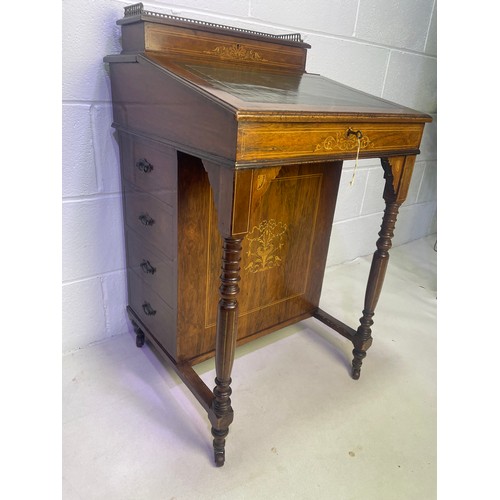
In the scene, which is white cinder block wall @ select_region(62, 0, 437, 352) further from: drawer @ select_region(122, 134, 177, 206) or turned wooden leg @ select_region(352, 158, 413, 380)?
turned wooden leg @ select_region(352, 158, 413, 380)

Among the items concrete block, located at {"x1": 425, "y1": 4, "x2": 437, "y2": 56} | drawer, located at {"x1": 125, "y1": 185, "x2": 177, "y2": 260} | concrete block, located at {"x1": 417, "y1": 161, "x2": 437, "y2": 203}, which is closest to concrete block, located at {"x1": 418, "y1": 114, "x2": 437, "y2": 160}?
concrete block, located at {"x1": 417, "y1": 161, "x2": 437, "y2": 203}

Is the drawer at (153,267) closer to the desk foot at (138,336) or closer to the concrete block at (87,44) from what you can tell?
the desk foot at (138,336)

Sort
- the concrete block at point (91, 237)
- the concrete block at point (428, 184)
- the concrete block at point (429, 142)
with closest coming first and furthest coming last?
the concrete block at point (91, 237), the concrete block at point (429, 142), the concrete block at point (428, 184)

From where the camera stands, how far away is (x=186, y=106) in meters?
0.98

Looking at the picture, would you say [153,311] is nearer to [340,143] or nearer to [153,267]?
[153,267]

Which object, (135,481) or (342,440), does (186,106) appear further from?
(342,440)

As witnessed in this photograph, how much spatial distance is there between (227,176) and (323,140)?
0.96 ft

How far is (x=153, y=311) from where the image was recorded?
1.52 meters

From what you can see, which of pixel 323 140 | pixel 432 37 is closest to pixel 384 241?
pixel 323 140

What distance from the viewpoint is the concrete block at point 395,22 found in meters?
2.11

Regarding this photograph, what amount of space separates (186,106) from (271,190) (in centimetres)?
55

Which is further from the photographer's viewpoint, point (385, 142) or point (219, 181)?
point (385, 142)

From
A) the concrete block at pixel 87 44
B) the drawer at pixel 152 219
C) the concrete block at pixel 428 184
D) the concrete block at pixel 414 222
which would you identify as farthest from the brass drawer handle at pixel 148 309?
the concrete block at pixel 428 184
